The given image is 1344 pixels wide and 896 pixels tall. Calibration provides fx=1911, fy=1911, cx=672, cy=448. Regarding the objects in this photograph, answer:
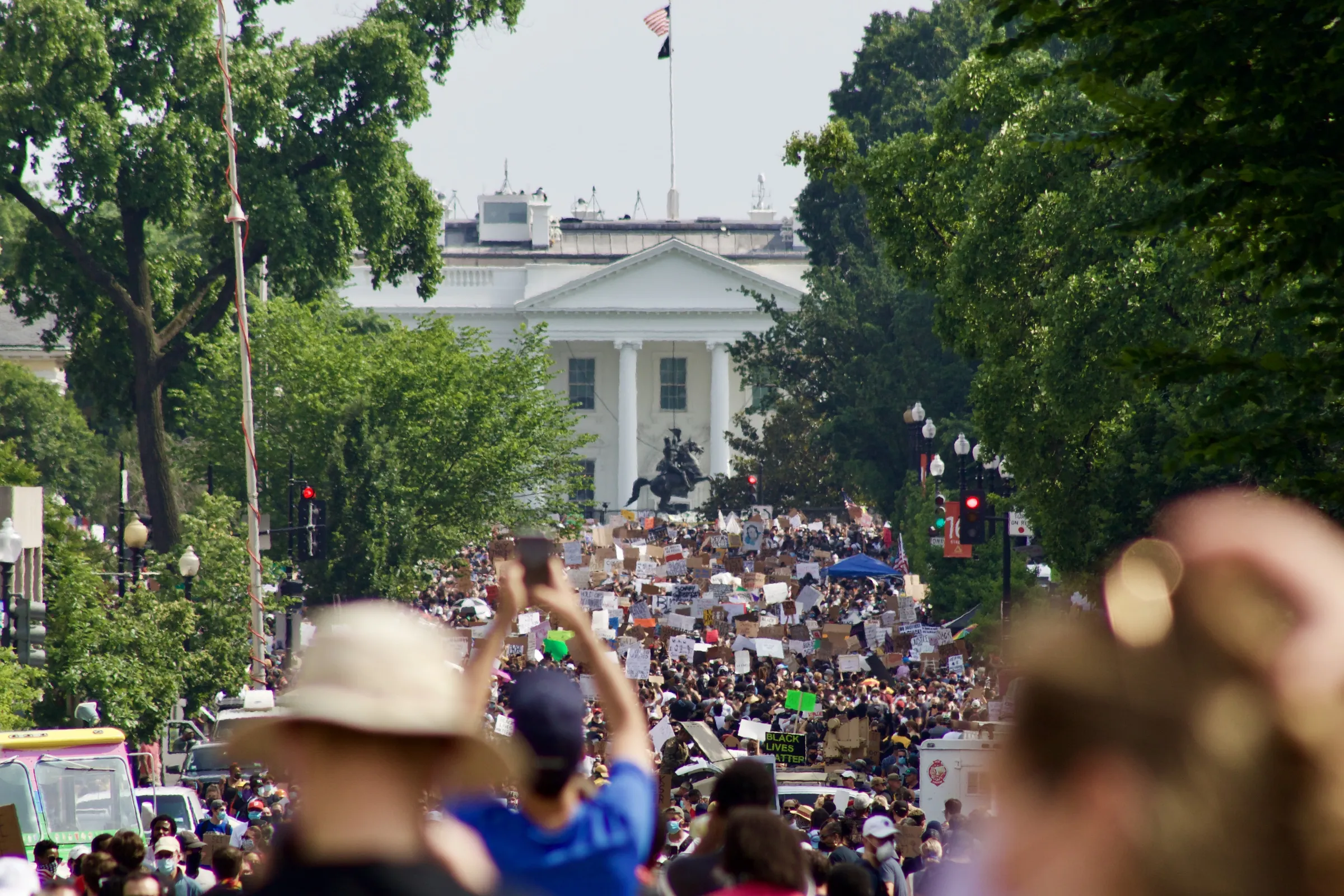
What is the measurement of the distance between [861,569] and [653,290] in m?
62.8

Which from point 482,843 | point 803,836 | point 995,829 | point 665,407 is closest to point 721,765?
point 803,836

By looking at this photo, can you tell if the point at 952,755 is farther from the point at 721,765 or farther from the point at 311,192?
the point at 311,192

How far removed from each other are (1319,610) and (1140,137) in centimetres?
846

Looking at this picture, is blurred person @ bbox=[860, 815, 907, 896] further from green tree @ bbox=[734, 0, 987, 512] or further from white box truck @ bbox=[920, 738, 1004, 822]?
green tree @ bbox=[734, 0, 987, 512]

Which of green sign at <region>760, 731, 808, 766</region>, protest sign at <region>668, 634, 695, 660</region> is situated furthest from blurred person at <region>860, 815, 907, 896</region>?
protest sign at <region>668, 634, 695, 660</region>

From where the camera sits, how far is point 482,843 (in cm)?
333

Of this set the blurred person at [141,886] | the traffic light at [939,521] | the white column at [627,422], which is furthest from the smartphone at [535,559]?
the white column at [627,422]

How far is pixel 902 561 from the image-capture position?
160ft

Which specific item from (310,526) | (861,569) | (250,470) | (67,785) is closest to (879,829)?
(67,785)

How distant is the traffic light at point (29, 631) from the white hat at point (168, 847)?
1002cm

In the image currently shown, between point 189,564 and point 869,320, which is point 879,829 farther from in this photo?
point 869,320

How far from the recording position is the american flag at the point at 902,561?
47281mm

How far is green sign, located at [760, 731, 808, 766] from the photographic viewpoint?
2028cm

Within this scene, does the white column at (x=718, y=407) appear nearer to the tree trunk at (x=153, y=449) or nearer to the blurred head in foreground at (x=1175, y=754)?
the tree trunk at (x=153, y=449)
